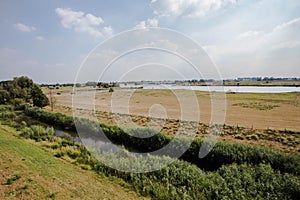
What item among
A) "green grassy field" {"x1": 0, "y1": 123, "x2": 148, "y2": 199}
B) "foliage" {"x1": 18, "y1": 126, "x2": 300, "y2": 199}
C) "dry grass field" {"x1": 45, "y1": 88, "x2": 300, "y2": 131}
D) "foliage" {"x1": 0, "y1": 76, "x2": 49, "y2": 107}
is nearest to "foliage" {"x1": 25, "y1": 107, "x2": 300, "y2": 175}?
"foliage" {"x1": 18, "y1": 126, "x2": 300, "y2": 199}

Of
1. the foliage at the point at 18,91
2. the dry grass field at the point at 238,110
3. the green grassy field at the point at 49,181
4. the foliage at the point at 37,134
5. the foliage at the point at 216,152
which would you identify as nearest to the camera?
the green grassy field at the point at 49,181

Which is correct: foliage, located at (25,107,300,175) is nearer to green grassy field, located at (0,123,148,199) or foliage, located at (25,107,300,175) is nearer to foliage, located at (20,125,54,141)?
foliage, located at (20,125,54,141)

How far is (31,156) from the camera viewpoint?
13055mm

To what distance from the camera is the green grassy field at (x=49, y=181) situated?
27.9ft

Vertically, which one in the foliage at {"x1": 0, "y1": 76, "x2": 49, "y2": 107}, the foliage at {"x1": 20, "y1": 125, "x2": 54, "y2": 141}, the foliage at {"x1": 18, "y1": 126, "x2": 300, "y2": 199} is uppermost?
the foliage at {"x1": 0, "y1": 76, "x2": 49, "y2": 107}

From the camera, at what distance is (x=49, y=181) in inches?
377

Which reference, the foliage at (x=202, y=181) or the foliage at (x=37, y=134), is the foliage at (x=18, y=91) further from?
the foliage at (x=202, y=181)

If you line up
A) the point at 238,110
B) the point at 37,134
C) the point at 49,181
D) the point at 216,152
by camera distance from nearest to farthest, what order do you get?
the point at 49,181 < the point at 216,152 < the point at 37,134 < the point at 238,110

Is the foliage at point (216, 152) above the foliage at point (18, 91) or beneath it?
beneath

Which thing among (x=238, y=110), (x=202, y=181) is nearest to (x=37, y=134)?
(x=202, y=181)

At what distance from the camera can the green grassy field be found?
334 inches

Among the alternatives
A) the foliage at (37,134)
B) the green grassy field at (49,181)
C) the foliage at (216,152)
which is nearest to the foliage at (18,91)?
the foliage at (37,134)

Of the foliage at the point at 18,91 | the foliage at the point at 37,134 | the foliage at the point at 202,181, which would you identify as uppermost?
the foliage at the point at 18,91

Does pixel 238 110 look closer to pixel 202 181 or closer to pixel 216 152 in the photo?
pixel 216 152
